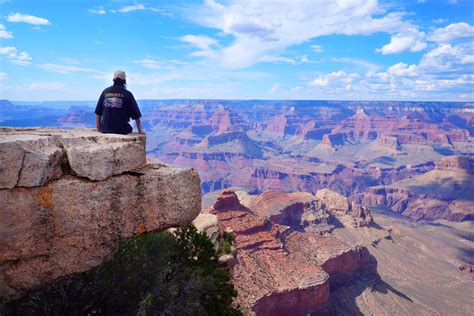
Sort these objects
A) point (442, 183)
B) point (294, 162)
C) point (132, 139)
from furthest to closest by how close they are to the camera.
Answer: point (294, 162)
point (442, 183)
point (132, 139)

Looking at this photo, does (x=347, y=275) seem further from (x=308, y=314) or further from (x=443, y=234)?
(x=443, y=234)

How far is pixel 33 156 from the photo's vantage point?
6613mm

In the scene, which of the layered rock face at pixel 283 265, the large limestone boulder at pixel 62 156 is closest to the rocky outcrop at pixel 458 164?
the layered rock face at pixel 283 265

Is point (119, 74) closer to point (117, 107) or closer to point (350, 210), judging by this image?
point (117, 107)

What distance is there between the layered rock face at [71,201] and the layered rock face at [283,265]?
21.6 meters

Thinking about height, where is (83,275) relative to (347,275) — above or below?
above

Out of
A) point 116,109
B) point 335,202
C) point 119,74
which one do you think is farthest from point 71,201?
point 335,202

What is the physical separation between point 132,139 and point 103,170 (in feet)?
3.49

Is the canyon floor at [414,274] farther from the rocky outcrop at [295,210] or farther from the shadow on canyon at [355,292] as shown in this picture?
the rocky outcrop at [295,210]

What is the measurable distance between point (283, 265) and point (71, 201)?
112 ft

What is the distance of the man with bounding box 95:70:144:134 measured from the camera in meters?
8.68

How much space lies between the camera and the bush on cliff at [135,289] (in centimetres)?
790

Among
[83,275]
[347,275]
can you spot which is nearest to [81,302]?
[83,275]

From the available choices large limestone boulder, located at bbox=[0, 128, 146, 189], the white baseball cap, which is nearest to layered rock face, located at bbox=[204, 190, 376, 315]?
large limestone boulder, located at bbox=[0, 128, 146, 189]
